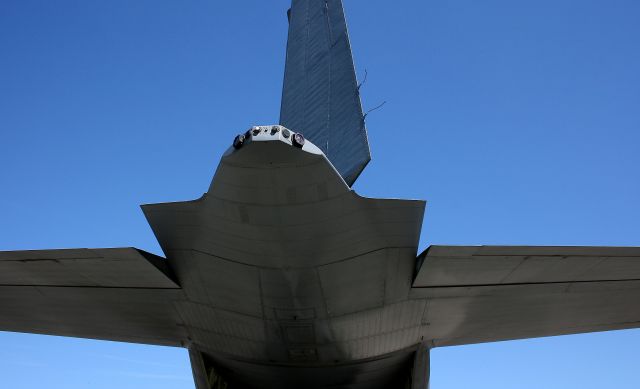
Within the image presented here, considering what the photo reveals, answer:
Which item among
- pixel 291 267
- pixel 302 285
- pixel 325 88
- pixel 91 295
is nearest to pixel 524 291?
pixel 302 285

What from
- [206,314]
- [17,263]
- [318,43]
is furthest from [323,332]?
[318,43]

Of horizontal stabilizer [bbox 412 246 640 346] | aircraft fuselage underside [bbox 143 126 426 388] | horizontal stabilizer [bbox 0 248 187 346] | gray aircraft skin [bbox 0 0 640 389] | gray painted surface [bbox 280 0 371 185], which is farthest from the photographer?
gray painted surface [bbox 280 0 371 185]

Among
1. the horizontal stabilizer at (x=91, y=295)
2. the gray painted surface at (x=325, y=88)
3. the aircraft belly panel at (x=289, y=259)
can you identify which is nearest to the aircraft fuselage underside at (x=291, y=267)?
the aircraft belly panel at (x=289, y=259)

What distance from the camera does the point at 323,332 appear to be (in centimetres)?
942

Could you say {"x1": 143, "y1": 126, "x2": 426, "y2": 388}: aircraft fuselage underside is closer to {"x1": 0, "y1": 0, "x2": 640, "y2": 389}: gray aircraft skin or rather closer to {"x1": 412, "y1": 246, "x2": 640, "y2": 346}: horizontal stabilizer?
{"x1": 0, "y1": 0, "x2": 640, "y2": 389}: gray aircraft skin

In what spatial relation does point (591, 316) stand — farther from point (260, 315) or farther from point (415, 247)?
point (260, 315)

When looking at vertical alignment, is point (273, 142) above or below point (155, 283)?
above

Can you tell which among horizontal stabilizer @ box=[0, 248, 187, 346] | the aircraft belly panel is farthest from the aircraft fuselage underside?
horizontal stabilizer @ box=[0, 248, 187, 346]

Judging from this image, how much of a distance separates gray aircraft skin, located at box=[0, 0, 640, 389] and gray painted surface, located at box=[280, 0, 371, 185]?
235 millimetres

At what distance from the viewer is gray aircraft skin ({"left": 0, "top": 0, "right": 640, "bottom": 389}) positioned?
7246 millimetres

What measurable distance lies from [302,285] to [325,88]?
25.0ft

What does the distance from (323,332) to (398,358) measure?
7.21 ft

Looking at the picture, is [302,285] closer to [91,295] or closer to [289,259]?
[289,259]

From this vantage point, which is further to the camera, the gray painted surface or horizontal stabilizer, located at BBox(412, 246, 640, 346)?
the gray painted surface
